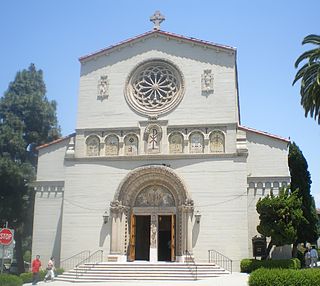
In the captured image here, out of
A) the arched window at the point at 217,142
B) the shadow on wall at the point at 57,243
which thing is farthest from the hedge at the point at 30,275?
the arched window at the point at 217,142

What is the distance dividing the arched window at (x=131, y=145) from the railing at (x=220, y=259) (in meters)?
7.47

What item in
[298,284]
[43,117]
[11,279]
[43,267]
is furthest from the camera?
[43,117]

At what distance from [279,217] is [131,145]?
32.3 feet

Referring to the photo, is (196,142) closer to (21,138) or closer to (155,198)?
(155,198)

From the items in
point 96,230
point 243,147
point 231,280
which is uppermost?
point 243,147

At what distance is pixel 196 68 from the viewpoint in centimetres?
2852

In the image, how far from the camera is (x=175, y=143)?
90.6 ft

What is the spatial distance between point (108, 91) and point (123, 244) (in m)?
9.77

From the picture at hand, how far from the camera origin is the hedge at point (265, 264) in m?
23.8

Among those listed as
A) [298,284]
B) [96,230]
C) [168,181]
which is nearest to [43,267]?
[96,230]

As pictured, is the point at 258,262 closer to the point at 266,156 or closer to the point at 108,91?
the point at 266,156

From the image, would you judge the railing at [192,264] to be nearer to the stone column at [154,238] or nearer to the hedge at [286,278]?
the stone column at [154,238]

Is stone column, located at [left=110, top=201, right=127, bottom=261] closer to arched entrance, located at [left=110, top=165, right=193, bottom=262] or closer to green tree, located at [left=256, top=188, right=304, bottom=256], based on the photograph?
arched entrance, located at [left=110, top=165, right=193, bottom=262]

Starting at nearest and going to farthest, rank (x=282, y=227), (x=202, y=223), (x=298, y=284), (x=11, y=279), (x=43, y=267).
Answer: (x=298, y=284) → (x=11, y=279) → (x=282, y=227) → (x=202, y=223) → (x=43, y=267)
